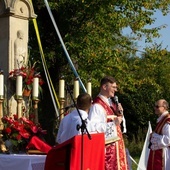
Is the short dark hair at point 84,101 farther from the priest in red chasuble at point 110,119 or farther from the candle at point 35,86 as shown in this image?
the candle at point 35,86

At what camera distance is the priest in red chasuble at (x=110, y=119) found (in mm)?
7230

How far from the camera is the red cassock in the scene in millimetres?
6035

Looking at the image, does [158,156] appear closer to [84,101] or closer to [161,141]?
[161,141]

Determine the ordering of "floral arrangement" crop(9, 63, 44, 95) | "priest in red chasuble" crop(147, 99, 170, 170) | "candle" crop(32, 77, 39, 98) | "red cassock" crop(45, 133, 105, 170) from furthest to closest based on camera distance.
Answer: "priest in red chasuble" crop(147, 99, 170, 170), "floral arrangement" crop(9, 63, 44, 95), "candle" crop(32, 77, 39, 98), "red cassock" crop(45, 133, 105, 170)

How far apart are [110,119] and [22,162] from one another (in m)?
1.40

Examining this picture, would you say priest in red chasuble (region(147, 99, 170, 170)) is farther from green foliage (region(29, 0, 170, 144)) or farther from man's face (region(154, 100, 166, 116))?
green foliage (region(29, 0, 170, 144))

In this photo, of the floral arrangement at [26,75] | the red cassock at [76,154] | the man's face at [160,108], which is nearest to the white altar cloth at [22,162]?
the red cassock at [76,154]

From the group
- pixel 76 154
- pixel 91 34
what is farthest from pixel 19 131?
pixel 91 34

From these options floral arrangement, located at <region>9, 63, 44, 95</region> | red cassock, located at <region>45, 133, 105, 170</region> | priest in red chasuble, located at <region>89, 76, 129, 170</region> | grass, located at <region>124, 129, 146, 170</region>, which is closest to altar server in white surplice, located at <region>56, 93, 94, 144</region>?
priest in red chasuble, located at <region>89, 76, 129, 170</region>

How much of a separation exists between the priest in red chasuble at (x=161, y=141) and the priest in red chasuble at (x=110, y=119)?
1.19 metres

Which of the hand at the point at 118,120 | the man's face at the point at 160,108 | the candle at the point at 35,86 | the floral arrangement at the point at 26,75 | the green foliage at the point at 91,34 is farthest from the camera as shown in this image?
the green foliage at the point at 91,34

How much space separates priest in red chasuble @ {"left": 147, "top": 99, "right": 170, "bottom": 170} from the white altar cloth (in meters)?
2.46

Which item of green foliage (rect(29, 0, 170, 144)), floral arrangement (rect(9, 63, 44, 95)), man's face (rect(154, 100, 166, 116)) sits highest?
green foliage (rect(29, 0, 170, 144))

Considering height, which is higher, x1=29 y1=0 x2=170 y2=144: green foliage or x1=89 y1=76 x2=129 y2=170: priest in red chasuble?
x1=29 y1=0 x2=170 y2=144: green foliage
